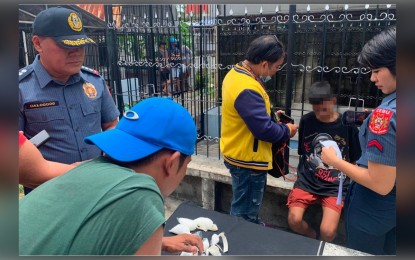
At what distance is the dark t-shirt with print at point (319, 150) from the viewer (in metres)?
2.51

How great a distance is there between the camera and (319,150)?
2.55 metres

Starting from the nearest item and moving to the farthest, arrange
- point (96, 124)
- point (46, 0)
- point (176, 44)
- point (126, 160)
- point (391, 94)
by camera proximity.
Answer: point (46, 0), point (126, 160), point (391, 94), point (96, 124), point (176, 44)

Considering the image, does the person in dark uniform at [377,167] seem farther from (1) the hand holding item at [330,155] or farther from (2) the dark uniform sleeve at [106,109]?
(2) the dark uniform sleeve at [106,109]

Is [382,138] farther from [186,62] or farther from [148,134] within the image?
[186,62]

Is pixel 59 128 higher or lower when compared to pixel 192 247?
higher

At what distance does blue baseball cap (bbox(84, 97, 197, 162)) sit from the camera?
102 centimetres

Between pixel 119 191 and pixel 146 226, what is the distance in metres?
0.11

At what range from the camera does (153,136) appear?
3.44ft

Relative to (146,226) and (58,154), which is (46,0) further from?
(58,154)

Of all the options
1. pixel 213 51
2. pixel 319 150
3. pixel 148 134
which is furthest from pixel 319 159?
pixel 213 51

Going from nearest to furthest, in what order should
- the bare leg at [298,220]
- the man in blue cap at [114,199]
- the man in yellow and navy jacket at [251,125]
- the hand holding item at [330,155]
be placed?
the man in blue cap at [114,199], the hand holding item at [330,155], the man in yellow and navy jacket at [251,125], the bare leg at [298,220]

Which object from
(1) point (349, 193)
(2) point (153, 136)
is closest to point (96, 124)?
(2) point (153, 136)

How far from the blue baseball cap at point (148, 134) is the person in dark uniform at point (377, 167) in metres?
0.91

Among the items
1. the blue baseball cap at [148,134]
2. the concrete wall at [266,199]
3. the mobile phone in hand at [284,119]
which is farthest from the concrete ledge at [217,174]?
the blue baseball cap at [148,134]
